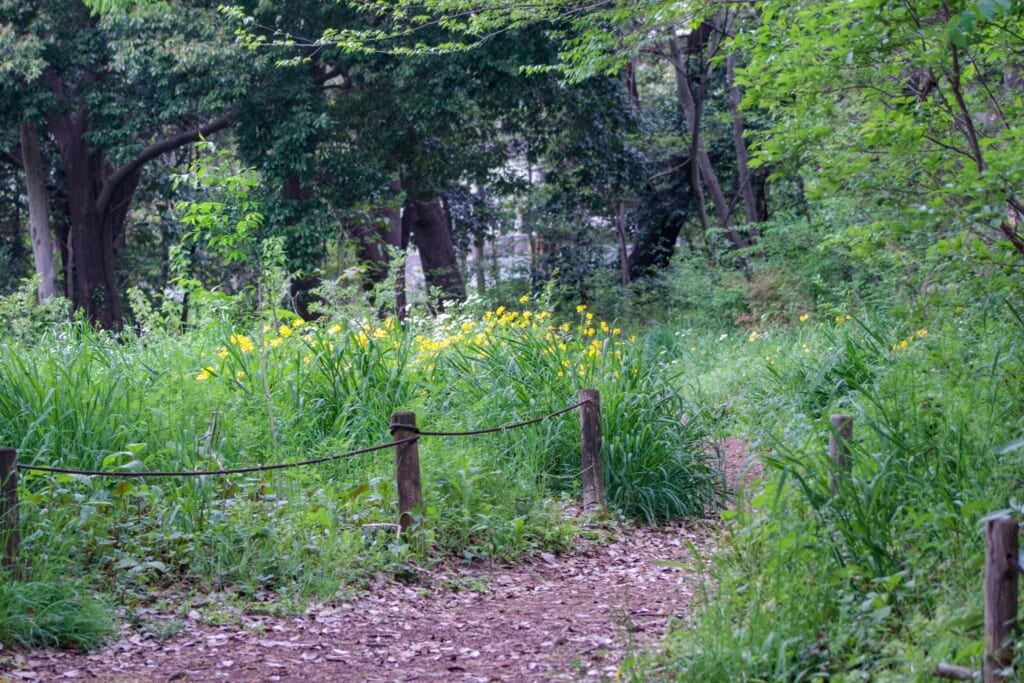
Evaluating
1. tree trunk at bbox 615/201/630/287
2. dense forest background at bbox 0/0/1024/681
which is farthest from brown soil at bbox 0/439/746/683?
tree trunk at bbox 615/201/630/287

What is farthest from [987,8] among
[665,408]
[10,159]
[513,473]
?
[10,159]

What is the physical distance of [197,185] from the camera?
746 centimetres

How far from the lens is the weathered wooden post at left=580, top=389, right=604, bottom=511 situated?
7.25m

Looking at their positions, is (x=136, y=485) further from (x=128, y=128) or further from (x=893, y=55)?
(x=128, y=128)

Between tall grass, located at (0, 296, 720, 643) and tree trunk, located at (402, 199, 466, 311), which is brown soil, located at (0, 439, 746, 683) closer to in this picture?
tall grass, located at (0, 296, 720, 643)

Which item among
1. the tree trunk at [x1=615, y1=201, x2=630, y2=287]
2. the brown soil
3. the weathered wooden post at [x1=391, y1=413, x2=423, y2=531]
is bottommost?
the brown soil

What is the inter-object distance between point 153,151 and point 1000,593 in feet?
65.3

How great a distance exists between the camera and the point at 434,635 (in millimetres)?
5234

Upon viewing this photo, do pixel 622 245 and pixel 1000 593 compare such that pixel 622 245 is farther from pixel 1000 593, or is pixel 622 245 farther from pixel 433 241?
pixel 1000 593

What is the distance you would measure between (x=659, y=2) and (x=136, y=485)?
547 cm

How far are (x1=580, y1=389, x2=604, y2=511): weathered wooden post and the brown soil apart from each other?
899 millimetres

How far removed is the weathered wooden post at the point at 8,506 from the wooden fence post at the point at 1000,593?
4358 millimetres

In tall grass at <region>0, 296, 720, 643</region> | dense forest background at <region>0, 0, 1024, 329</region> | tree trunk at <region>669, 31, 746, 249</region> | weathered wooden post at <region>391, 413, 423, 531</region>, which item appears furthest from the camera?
tree trunk at <region>669, 31, 746, 249</region>

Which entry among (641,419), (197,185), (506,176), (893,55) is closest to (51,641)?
(197,185)
